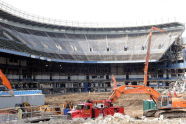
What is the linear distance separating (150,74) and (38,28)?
36064mm

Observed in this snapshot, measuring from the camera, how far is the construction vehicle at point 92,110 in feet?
71.5

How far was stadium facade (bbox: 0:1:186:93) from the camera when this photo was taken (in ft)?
198

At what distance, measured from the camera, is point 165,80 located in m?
65.7

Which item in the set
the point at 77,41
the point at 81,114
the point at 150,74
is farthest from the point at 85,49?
the point at 81,114

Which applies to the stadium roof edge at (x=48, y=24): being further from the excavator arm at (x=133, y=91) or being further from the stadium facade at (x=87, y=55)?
the excavator arm at (x=133, y=91)

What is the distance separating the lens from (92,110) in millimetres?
22250

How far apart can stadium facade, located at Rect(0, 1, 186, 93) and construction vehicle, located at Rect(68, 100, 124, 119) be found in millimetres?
35792

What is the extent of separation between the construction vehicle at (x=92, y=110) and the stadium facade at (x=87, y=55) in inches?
1409

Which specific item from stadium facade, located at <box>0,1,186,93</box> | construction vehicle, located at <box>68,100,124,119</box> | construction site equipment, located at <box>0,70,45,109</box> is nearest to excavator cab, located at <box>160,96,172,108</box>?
construction vehicle, located at <box>68,100,124,119</box>

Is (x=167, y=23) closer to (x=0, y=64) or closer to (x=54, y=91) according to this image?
(x=54, y=91)

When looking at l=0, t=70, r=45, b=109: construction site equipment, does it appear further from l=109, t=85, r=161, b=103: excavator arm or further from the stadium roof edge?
the stadium roof edge

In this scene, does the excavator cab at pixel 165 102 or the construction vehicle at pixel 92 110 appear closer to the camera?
the construction vehicle at pixel 92 110

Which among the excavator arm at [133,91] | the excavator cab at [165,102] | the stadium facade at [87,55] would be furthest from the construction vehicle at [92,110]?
the stadium facade at [87,55]

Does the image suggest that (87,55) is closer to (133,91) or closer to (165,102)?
(133,91)
